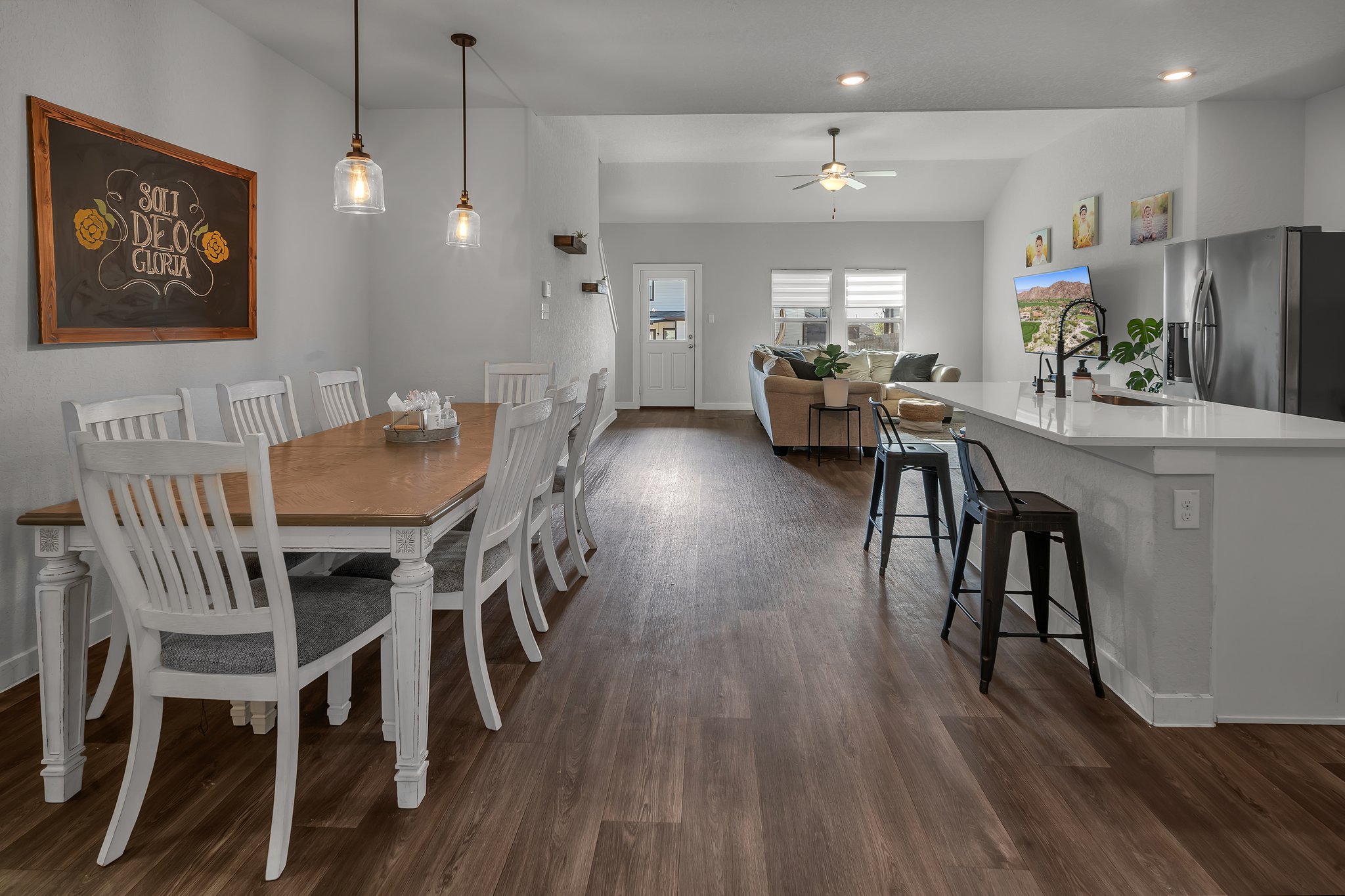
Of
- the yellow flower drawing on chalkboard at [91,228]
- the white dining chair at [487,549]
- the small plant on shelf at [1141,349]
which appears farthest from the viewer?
the small plant on shelf at [1141,349]

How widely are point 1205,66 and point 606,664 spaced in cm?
427

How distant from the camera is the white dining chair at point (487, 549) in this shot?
6.89ft

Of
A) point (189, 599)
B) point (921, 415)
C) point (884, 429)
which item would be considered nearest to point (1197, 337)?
point (884, 429)

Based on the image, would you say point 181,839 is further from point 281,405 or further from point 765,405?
point 765,405

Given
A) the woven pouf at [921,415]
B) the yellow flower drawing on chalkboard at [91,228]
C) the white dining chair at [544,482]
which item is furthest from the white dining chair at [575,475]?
the woven pouf at [921,415]

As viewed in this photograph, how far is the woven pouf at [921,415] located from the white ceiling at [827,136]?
7.87 feet

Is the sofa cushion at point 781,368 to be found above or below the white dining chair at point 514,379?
above

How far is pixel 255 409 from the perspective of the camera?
3.04m

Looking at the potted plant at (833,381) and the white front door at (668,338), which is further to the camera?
the white front door at (668,338)

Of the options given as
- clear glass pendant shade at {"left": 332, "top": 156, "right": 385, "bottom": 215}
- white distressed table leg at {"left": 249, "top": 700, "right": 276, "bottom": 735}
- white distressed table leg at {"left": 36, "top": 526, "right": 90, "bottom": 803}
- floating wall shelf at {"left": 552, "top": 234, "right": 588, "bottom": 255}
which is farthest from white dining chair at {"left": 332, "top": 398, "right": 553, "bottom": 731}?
floating wall shelf at {"left": 552, "top": 234, "right": 588, "bottom": 255}

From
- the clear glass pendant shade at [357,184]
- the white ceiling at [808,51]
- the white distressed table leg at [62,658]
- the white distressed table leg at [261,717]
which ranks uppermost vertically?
the white ceiling at [808,51]

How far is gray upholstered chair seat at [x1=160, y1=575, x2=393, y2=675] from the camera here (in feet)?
5.64

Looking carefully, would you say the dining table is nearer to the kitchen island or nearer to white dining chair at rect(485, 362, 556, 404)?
the kitchen island

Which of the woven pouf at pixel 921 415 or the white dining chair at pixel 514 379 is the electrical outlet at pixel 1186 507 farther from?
the woven pouf at pixel 921 415
